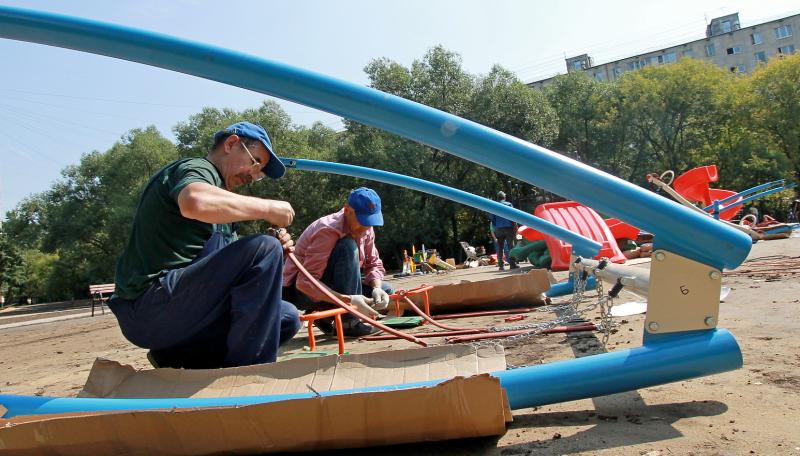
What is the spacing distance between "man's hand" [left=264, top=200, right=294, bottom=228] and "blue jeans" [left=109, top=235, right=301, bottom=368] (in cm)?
10

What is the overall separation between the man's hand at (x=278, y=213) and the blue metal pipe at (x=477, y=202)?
278 cm

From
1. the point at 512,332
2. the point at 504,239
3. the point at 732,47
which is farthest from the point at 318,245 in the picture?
the point at 732,47

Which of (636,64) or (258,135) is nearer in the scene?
(258,135)

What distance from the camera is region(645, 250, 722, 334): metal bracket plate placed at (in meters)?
1.66

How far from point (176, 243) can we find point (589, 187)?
1394 mm

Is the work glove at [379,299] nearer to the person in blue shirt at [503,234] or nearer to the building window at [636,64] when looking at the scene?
the person in blue shirt at [503,234]

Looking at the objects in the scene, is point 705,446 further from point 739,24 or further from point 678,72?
point 739,24

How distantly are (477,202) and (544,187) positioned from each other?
10.5 feet

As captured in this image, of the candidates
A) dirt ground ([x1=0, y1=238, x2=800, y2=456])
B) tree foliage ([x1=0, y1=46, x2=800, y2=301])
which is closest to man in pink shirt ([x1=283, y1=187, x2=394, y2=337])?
dirt ground ([x1=0, y1=238, x2=800, y2=456])

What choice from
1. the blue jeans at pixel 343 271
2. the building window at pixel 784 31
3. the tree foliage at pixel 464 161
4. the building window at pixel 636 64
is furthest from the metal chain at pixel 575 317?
the building window at pixel 784 31

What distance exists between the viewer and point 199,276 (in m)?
1.94

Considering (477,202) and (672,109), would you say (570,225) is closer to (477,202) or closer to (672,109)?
(477,202)

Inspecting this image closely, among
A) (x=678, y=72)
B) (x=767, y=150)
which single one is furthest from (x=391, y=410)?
(x=767, y=150)

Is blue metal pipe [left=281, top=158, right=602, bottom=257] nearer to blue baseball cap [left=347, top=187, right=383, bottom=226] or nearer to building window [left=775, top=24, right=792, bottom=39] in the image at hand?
blue baseball cap [left=347, top=187, right=383, bottom=226]
